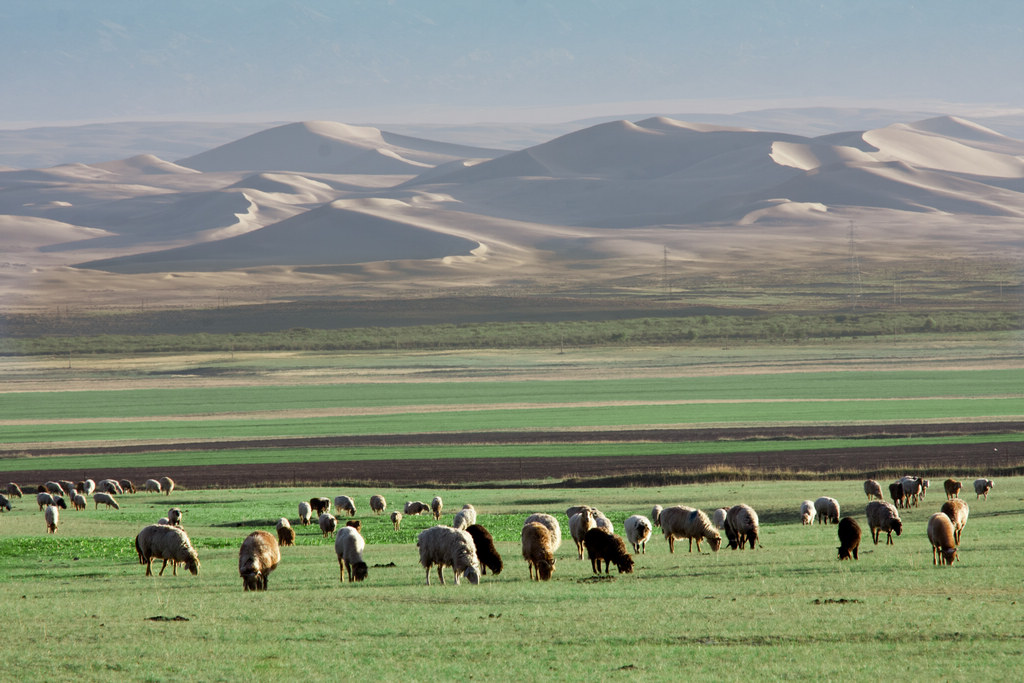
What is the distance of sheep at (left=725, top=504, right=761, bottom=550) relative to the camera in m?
22.9

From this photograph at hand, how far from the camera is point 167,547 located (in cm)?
2106

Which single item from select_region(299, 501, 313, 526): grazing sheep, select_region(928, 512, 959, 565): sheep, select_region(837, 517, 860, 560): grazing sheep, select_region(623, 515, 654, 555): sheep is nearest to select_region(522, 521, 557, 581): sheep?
select_region(623, 515, 654, 555): sheep

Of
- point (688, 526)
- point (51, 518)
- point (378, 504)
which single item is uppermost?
point (688, 526)

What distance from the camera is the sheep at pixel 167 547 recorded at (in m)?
21.0

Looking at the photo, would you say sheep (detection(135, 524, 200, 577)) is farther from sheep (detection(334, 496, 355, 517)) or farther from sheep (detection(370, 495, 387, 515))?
sheep (detection(370, 495, 387, 515))

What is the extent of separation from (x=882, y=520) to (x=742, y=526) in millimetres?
2742

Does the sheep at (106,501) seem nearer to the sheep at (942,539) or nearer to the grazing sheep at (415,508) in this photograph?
the grazing sheep at (415,508)

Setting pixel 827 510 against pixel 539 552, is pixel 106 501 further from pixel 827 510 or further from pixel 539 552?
pixel 827 510

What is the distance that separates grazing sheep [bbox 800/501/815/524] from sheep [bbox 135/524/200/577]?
14.8 metres

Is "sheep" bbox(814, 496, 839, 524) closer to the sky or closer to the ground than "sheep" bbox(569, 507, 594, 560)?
closer to the ground

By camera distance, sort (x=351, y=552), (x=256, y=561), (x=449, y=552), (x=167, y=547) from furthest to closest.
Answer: (x=167, y=547)
(x=351, y=552)
(x=449, y=552)
(x=256, y=561)

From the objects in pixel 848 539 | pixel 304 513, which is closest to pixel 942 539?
pixel 848 539

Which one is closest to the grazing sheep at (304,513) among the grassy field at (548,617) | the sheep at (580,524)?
the grassy field at (548,617)

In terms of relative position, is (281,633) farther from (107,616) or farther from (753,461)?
(753,461)
